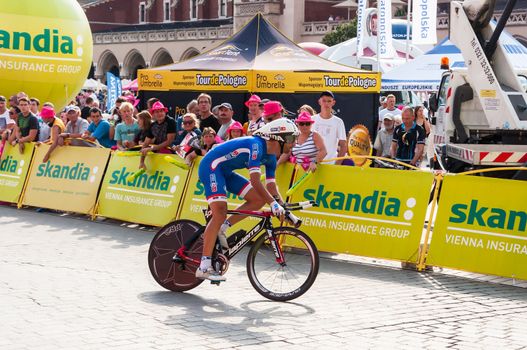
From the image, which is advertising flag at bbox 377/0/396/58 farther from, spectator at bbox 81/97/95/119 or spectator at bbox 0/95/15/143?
spectator at bbox 0/95/15/143

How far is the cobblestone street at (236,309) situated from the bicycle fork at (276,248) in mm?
399

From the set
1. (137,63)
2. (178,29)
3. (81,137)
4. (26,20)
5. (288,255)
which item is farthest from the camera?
(137,63)

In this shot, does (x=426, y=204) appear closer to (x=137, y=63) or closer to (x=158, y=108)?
(x=158, y=108)

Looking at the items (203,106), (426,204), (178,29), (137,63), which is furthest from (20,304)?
(137,63)

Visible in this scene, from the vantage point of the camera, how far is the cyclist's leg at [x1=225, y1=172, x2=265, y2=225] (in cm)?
878

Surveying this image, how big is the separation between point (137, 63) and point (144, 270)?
82.2 meters

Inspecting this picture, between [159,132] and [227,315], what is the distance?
6094mm

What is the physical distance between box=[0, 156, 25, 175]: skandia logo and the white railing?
63.6 metres

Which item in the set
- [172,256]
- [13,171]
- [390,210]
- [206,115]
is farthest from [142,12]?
[172,256]

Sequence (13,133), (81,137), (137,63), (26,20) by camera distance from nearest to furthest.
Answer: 1. (81,137)
2. (13,133)
3. (26,20)
4. (137,63)

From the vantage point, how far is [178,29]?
275ft

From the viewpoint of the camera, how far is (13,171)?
15.9m

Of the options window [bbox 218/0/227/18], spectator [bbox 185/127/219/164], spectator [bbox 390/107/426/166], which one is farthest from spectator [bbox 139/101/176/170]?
window [bbox 218/0/227/18]

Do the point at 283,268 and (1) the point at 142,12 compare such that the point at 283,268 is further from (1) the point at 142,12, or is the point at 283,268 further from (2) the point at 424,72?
(1) the point at 142,12
